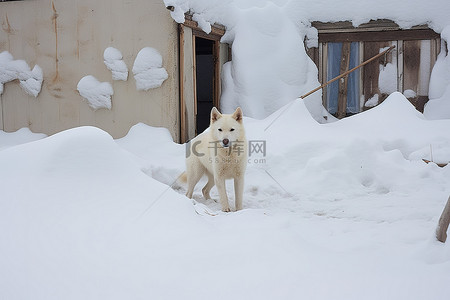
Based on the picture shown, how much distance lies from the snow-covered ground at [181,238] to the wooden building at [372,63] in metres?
3.93

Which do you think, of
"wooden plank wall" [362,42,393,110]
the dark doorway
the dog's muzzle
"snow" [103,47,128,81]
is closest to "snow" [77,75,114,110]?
"snow" [103,47,128,81]

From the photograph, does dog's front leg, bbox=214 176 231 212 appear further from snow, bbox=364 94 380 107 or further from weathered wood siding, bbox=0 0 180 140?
snow, bbox=364 94 380 107

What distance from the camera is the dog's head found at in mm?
4355

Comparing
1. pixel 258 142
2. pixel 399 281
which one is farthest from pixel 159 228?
pixel 258 142

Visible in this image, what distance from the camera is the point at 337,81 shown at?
8766 millimetres

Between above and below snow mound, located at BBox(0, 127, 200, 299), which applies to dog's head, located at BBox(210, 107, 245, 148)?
above

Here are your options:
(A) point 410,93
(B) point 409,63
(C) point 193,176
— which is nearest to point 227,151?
(C) point 193,176

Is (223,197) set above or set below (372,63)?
below

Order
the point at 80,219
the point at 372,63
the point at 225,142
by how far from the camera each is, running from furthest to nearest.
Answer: the point at 372,63
the point at 225,142
the point at 80,219

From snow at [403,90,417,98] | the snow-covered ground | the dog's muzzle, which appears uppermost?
A: snow at [403,90,417,98]

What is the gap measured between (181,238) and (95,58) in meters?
5.33

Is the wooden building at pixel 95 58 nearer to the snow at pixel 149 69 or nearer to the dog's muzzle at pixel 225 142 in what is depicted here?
the snow at pixel 149 69

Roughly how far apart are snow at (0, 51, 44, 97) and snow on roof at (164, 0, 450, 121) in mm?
3418

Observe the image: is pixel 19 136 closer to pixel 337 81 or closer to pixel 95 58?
pixel 95 58
